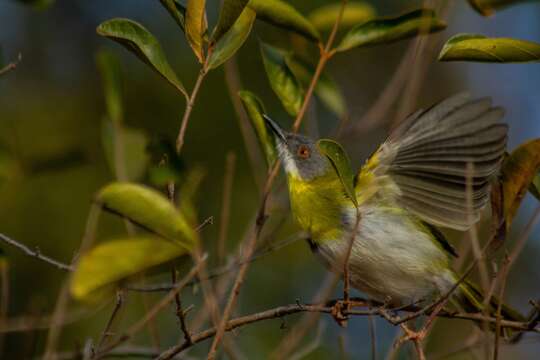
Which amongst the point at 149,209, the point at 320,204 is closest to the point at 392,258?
the point at 320,204

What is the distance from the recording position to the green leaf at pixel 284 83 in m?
2.84

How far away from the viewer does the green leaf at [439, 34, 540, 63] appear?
230 cm

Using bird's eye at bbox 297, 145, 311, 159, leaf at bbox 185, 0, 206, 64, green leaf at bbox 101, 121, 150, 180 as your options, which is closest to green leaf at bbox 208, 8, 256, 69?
leaf at bbox 185, 0, 206, 64

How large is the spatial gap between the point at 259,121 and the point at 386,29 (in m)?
0.55

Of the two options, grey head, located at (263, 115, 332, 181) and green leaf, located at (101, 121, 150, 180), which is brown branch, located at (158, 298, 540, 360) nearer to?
green leaf, located at (101, 121, 150, 180)

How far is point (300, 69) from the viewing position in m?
3.18

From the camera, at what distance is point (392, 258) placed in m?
3.36

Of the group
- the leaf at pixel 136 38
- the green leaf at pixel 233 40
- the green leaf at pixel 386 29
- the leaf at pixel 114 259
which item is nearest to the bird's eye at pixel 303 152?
the green leaf at pixel 386 29

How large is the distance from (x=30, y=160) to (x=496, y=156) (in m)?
1.72

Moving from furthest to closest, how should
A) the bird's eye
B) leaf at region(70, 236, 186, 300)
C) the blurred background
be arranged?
the blurred background, the bird's eye, leaf at region(70, 236, 186, 300)

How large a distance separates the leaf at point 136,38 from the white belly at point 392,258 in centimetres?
120

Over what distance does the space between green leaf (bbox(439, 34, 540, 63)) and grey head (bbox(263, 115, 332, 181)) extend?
4.36ft

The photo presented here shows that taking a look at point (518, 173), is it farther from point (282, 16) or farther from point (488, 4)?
point (282, 16)

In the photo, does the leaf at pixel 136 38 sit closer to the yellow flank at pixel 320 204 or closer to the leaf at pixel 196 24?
the leaf at pixel 196 24
